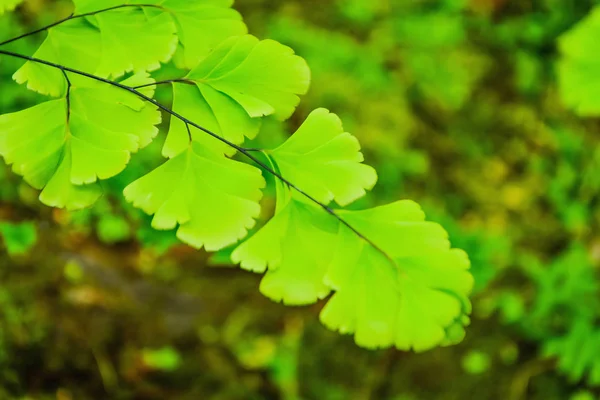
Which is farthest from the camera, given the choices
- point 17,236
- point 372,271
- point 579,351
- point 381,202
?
point 381,202

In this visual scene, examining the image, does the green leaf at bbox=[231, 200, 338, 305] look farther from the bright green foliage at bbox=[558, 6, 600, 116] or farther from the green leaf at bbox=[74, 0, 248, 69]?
Answer: the bright green foliage at bbox=[558, 6, 600, 116]

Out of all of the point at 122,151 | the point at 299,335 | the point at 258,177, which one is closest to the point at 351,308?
the point at 258,177

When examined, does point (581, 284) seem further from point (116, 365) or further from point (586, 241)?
point (116, 365)

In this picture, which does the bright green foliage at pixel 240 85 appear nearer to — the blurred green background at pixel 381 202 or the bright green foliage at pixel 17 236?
the blurred green background at pixel 381 202

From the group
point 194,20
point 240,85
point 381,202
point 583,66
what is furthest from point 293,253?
point 583,66

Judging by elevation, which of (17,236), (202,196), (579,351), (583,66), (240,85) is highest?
(240,85)

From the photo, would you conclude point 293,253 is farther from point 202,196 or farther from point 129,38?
point 129,38
